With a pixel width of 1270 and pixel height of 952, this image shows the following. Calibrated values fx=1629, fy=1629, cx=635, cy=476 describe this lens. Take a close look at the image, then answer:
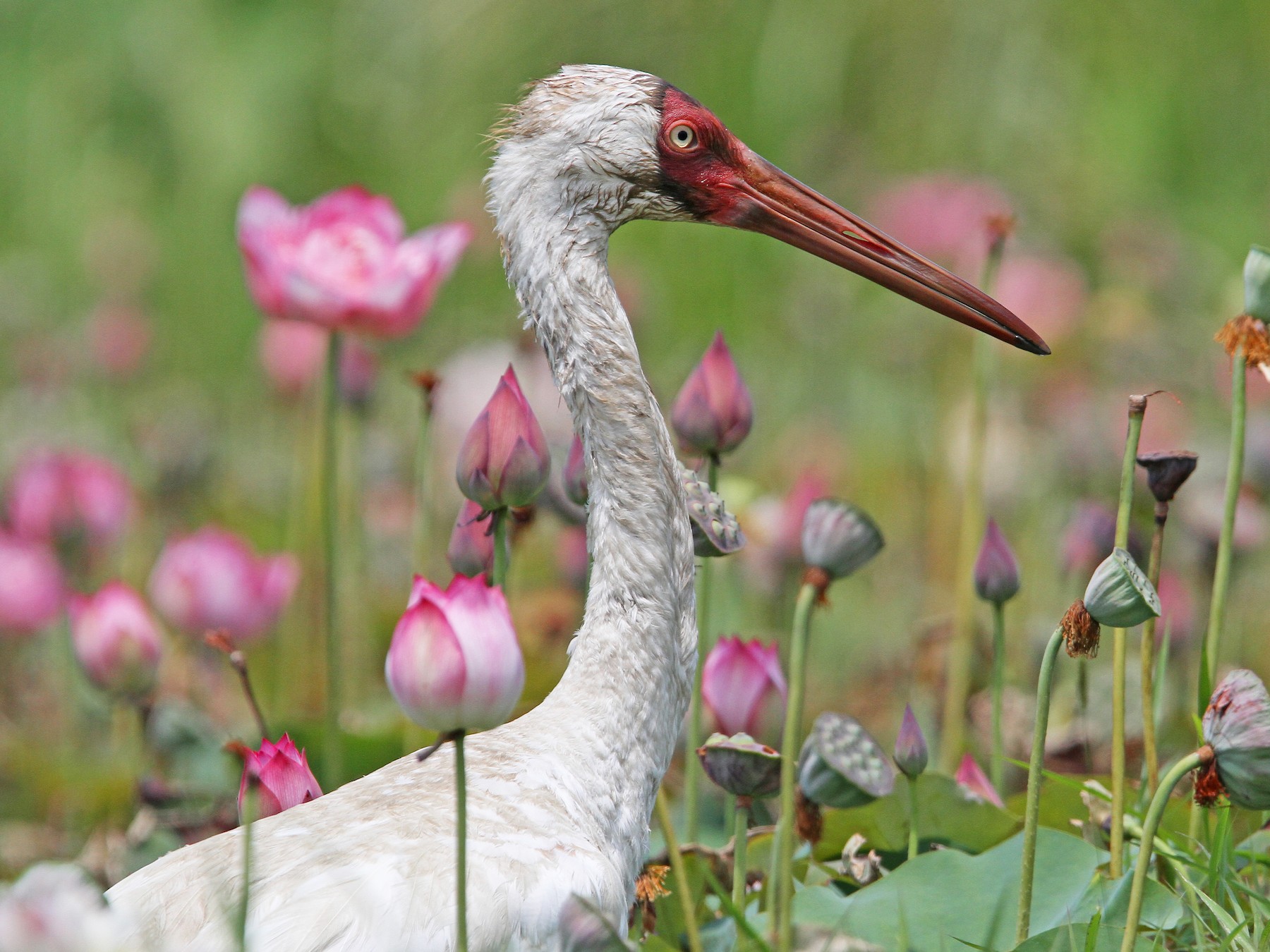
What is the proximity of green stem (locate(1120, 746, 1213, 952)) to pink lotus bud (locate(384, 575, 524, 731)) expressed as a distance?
0.69 metres

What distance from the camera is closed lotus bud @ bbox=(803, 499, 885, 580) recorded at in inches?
77.7

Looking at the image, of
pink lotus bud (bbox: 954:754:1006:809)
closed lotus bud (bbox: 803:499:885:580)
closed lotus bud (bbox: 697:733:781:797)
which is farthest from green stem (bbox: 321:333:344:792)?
pink lotus bud (bbox: 954:754:1006:809)

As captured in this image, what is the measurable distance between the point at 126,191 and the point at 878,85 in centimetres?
360

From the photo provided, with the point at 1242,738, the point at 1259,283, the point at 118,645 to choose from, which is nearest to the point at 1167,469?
the point at 1259,283

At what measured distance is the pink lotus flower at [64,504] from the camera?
10.9 feet

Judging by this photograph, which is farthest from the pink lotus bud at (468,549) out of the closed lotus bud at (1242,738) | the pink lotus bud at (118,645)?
the closed lotus bud at (1242,738)

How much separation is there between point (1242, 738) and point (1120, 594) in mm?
199

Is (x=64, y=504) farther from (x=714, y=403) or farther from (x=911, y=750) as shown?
(x=911, y=750)

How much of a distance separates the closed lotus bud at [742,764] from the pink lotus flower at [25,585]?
187 cm

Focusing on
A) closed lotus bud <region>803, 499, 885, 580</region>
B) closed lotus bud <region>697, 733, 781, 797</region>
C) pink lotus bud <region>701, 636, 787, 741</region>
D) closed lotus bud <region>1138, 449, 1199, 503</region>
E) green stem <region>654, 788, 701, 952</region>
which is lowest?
green stem <region>654, 788, 701, 952</region>

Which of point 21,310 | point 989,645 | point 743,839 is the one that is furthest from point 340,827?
point 21,310

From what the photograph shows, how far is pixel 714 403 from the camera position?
2.28 metres

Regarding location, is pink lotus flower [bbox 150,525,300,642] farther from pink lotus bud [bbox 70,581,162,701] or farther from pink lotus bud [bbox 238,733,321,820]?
pink lotus bud [bbox 238,733,321,820]

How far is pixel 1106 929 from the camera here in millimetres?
1946
